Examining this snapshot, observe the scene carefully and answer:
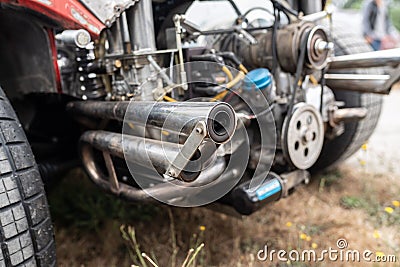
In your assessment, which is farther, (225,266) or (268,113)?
(225,266)

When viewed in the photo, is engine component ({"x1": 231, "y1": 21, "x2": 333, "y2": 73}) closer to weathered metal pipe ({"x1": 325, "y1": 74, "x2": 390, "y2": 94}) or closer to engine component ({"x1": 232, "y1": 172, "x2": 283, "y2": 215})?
weathered metal pipe ({"x1": 325, "y1": 74, "x2": 390, "y2": 94})

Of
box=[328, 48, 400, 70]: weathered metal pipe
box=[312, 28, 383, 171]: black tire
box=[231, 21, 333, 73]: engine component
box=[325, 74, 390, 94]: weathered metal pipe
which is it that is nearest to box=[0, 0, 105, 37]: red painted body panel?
box=[231, 21, 333, 73]: engine component

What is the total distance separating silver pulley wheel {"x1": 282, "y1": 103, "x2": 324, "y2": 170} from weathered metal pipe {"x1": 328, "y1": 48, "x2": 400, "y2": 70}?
0.35 metres

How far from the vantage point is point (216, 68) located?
1.61 metres

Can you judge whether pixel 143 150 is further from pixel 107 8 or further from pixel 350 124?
pixel 350 124

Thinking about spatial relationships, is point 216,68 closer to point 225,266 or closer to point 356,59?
point 356,59

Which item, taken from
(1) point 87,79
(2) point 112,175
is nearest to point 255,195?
(2) point 112,175

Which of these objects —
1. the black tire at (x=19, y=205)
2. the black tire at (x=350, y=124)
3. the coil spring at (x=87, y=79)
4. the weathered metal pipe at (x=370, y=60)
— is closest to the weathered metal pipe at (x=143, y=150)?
the coil spring at (x=87, y=79)

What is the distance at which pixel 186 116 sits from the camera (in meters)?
1.02

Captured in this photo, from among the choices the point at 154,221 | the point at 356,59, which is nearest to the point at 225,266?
the point at 154,221

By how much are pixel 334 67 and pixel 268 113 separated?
1.93 ft

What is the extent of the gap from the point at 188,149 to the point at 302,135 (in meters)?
0.75

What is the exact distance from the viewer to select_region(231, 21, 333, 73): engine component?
1635 millimetres

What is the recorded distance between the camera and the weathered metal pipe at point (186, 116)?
989mm
